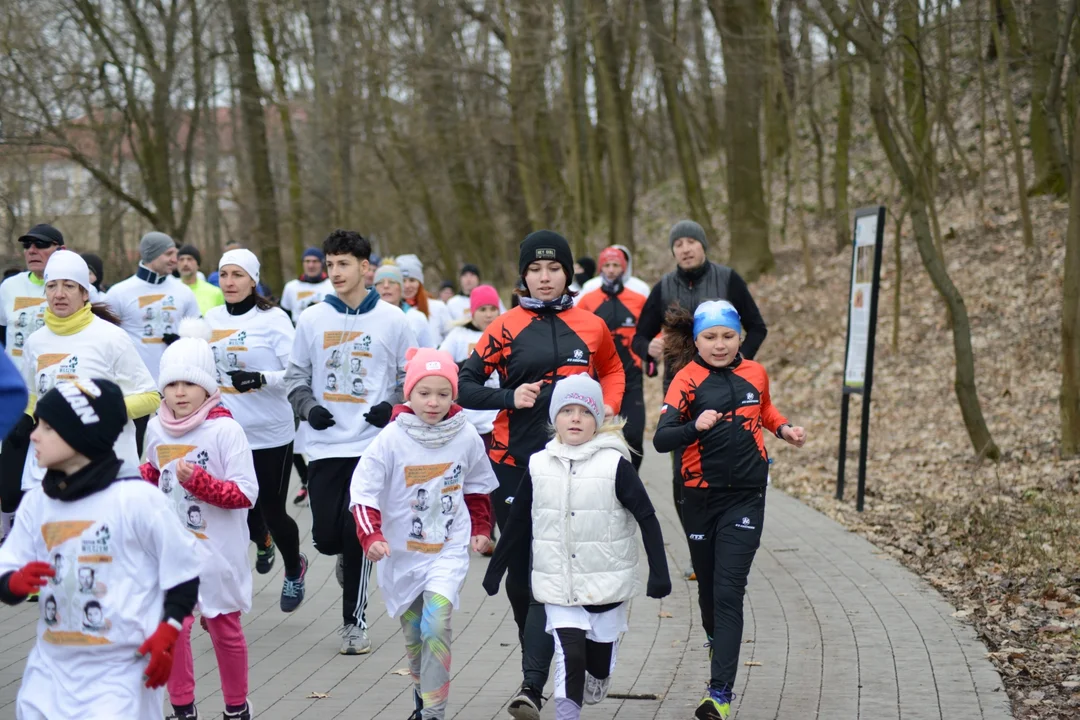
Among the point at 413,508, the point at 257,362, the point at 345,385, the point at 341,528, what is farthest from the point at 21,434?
the point at 413,508

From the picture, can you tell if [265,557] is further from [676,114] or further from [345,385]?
[676,114]

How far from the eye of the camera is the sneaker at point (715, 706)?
5867mm

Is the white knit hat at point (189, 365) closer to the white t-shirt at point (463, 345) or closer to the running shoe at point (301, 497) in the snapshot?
the white t-shirt at point (463, 345)

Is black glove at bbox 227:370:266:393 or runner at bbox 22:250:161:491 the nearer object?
runner at bbox 22:250:161:491

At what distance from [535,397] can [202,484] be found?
61.7 inches

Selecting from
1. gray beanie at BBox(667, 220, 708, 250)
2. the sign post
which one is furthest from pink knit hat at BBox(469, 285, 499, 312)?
the sign post

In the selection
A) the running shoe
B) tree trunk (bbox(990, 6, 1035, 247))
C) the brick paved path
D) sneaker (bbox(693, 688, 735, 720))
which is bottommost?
the running shoe

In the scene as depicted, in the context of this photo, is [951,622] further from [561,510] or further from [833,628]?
[561,510]

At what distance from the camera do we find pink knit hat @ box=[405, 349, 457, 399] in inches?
241

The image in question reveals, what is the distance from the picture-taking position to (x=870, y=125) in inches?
1350

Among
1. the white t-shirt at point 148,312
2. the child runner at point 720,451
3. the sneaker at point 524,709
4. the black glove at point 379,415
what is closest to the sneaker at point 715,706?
the child runner at point 720,451

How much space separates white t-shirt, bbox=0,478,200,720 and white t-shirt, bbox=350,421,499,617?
1.75 meters

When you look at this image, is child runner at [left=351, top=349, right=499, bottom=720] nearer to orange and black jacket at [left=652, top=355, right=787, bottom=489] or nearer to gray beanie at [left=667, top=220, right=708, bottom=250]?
orange and black jacket at [left=652, top=355, right=787, bottom=489]

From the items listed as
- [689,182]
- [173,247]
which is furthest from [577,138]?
[173,247]
